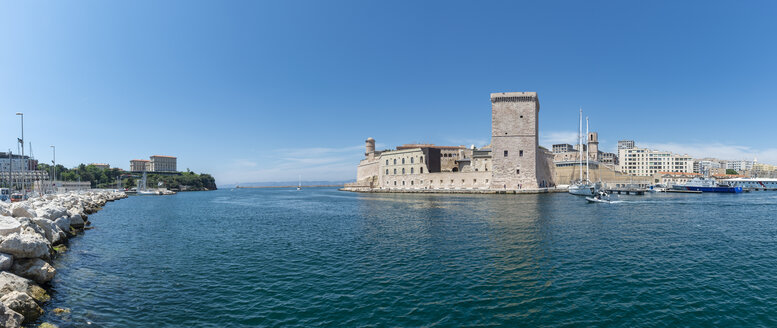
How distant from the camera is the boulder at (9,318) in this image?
221 inches

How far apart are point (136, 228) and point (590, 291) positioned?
823 inches

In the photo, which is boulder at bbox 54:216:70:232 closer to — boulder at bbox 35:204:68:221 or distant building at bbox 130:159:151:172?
boulder at bbox 35:204:68:221

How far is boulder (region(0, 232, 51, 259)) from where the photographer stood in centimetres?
786

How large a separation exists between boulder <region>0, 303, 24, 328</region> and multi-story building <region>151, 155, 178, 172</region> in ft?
466

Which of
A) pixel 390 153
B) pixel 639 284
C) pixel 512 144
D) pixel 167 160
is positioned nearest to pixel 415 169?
pixel 390 153

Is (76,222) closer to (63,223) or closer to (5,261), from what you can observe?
(63,223)

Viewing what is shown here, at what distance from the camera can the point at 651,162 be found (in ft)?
353

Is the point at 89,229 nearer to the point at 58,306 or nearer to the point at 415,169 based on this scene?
the point at 58,306

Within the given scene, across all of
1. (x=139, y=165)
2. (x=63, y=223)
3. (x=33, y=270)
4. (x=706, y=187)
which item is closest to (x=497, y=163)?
(x=706, y=187)

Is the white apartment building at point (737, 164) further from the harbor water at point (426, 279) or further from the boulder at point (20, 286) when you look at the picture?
the boulder at point (20, 286)

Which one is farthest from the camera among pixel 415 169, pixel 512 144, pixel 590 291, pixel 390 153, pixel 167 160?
pixel 167 160

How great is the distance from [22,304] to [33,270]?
2327 millimetres

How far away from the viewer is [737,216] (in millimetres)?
20797

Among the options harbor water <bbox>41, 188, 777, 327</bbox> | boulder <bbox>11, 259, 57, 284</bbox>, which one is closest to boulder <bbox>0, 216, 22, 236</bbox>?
boulder <bbox>11, 259, 57, 284</bbox>
